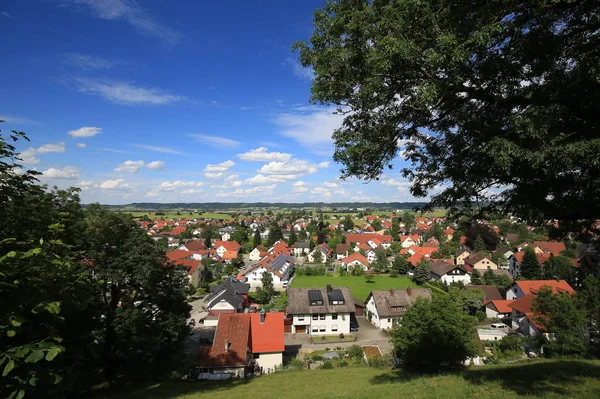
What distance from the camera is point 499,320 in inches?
1340

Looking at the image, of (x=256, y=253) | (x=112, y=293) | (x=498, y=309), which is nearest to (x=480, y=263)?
(x=498, y=309)

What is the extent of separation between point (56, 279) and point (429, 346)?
16639 millimetres

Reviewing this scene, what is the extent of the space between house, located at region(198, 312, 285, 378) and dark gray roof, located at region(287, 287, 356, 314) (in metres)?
8.47

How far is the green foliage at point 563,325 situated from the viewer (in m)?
20.3

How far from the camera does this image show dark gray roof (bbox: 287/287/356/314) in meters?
32.4

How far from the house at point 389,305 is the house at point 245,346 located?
13.2 m

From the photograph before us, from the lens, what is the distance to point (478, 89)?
5965 mm

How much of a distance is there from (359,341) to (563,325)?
1509cm

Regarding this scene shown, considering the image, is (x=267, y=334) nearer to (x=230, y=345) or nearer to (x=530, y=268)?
(x=230, y=345)

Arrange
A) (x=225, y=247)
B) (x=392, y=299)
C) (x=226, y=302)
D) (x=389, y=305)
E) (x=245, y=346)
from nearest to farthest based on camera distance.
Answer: (x=245, y=346), (x=389, y=305), (x=392, y=299), (x=226, y=302), (x=225, y=247)

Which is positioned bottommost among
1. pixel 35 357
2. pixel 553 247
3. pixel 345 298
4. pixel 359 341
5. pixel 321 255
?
pixel 359 341

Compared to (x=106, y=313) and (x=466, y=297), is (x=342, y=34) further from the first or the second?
(x=466, y=297)

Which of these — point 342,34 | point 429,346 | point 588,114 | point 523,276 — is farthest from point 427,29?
point 523,276

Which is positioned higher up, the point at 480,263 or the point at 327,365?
the point at 480,263
